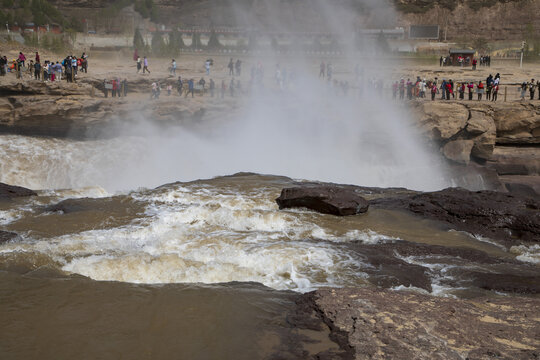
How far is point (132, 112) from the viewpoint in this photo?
52.2ft

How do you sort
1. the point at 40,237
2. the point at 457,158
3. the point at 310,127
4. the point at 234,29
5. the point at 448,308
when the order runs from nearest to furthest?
the point at 448,308
the point at 40,237
the point at 457,158
the point at 310,127
the point at 234,29

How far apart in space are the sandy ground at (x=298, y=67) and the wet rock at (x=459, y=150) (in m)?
4.48

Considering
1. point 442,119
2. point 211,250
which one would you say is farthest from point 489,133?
point 211,250

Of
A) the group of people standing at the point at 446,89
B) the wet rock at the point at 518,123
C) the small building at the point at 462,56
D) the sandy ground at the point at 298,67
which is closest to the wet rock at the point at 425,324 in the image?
the wet rock at the point at 518,123

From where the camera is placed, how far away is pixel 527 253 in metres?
6.93

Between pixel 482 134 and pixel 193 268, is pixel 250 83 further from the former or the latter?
pixel 193 268

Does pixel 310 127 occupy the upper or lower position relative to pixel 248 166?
upper

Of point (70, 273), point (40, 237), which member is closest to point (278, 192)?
point (40, 237)

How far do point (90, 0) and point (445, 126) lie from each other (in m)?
31.4

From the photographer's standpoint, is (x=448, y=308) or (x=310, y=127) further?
(x=310, y=127)

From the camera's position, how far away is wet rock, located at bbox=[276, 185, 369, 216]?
8.38 meters

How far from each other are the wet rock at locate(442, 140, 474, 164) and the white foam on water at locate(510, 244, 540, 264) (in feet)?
24.8

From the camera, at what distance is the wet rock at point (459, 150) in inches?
575

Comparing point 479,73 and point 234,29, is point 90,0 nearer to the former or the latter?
point 234,29
